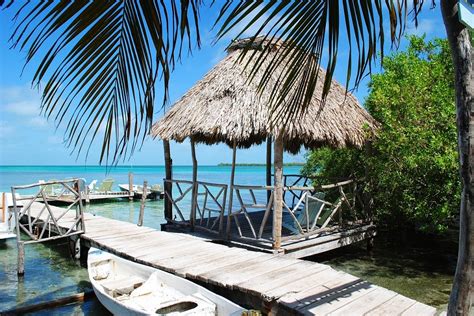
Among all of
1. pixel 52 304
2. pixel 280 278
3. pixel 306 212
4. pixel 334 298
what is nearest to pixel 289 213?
pixel 306 212

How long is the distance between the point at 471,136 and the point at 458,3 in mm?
500

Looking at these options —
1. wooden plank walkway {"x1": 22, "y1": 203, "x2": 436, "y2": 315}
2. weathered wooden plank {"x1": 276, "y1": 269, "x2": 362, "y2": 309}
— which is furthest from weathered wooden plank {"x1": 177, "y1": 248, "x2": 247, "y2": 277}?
weathered wooden plank {"x1": 276, "y1": 269, "x2": 362, "y2": 309}

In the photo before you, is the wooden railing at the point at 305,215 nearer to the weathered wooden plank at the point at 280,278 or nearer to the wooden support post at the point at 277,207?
the wooden support post at the point at 277,207

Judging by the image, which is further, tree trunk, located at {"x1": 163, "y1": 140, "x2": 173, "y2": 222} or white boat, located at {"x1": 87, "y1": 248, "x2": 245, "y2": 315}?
tree trunk, located at {"x1": 163, "y1": 140, "x2": 173, "y2": 222}

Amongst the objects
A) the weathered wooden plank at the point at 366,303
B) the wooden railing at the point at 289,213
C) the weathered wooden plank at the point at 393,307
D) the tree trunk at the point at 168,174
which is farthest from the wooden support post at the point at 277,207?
the tree trunk at the point at 168,174

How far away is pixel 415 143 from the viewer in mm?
6238

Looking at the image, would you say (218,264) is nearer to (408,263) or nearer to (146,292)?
(146,292)

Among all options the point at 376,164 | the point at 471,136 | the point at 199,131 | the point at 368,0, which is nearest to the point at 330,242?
the point at 376,164

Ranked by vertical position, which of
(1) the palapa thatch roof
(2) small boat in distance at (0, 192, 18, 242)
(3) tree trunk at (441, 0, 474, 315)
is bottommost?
(2) small boat in distance at (0, 192, 18, 242)

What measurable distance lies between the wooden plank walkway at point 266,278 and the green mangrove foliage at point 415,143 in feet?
8.29

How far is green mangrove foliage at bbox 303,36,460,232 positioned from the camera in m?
6.02

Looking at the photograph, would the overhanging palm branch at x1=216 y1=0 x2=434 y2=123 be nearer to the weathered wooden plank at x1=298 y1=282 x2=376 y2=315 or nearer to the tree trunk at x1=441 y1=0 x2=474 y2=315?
the tree trunk at x1=441 y1=0 x2=474 y2=315

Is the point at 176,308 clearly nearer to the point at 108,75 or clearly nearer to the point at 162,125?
the point at 108,75

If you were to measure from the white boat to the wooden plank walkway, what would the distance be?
0.86 feet
